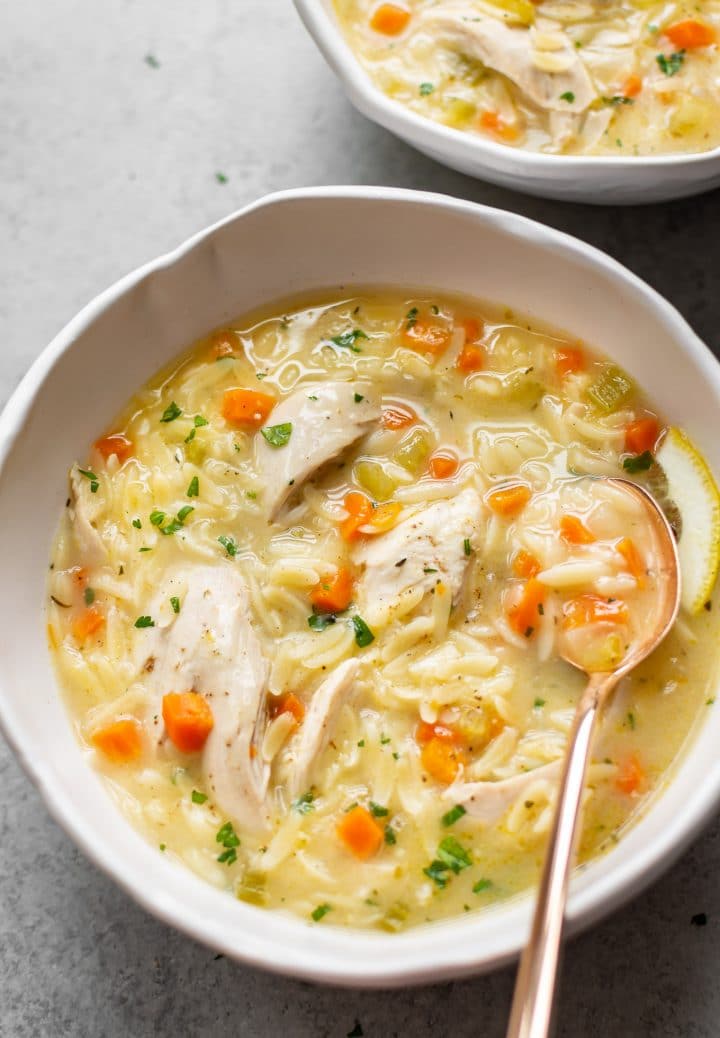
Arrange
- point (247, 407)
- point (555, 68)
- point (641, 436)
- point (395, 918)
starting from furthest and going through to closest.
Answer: point (555, 68) < point (247, 407) < point (641, 436) < point (395, 918)

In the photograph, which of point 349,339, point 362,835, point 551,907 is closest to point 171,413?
point 349,339

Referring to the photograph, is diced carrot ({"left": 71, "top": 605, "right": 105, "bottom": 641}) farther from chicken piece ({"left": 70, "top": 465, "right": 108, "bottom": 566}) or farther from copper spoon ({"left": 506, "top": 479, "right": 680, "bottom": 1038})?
copper spoon ({"left": 506, "top": 479, "right": 680, "bottom": 1038})

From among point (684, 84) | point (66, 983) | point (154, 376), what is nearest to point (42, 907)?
point (66, 983)

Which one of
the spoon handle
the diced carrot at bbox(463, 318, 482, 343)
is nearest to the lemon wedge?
the spoon handle

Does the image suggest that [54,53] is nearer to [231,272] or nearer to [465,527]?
[231,272]

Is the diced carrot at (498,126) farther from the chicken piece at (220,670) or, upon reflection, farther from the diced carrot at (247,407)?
the chicken piece at (220,670)

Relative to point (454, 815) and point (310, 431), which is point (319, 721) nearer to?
point (454, 815)

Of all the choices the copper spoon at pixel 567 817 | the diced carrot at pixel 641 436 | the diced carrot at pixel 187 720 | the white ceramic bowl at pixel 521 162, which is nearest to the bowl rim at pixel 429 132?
the white ceramic bowl at pixel 521 162
